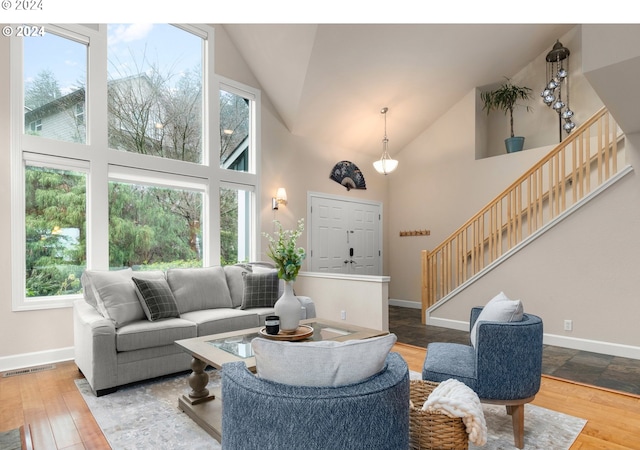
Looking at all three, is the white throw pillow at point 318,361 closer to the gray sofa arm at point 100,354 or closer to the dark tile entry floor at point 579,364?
the gray sofa arm at point 100,354

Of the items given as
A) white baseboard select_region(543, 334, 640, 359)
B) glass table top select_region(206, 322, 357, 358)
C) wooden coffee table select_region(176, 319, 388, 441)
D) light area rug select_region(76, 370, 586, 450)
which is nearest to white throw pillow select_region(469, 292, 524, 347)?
light area rug select_region(76, 370, 586, 450)

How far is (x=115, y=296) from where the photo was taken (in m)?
3.36

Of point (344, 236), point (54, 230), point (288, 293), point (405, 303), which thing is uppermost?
point (54, 230)

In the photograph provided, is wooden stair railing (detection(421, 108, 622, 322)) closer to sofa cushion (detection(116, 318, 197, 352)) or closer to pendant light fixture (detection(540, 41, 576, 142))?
pendant light fixture (detection(540, 41, 576, 142))

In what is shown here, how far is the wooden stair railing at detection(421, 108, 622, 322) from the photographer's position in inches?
175

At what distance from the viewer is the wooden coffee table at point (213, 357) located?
2.38 m

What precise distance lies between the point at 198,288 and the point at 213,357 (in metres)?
1.84

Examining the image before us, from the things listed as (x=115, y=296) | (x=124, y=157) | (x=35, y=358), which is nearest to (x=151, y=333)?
(x=115, y=296)

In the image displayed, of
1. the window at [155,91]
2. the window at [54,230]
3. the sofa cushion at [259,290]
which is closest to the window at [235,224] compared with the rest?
the window at [155,91]

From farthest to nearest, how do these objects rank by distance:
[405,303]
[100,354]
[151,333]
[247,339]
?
[405,303]
[151,333]
[100,354]
[247,339]

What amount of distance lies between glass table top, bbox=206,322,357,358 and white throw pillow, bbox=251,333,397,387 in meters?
1.13

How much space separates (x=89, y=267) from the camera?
4203mm

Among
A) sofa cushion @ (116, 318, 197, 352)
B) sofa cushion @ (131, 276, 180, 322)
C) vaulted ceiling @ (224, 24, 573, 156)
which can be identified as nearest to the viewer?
sofa cushion @ (116, 318, 197, 352)

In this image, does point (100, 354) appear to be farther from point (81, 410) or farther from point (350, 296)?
point (350, 296)
